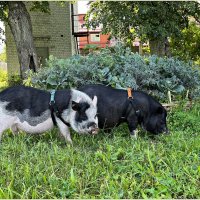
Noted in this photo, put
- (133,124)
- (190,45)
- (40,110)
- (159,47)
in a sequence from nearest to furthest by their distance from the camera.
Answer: (40,110) < (133,124) < (159,47) < (190,45)

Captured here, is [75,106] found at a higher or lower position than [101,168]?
higher

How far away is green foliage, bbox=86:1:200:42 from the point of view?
1375cm

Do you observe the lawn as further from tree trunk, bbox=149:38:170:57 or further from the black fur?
tree trunk, bbox=149:38:170:57

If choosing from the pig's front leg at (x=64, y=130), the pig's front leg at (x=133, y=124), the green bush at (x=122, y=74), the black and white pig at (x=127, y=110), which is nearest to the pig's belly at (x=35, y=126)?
the pig's front leg at (x=64, y=130)

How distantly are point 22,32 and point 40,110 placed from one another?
996 centimetres

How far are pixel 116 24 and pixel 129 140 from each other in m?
10.3

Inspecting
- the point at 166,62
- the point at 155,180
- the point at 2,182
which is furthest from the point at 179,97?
the point at 2,182

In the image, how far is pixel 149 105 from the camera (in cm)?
539

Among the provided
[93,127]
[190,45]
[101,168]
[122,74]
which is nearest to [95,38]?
[190,45]

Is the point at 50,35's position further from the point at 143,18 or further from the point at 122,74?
the point at 122,74

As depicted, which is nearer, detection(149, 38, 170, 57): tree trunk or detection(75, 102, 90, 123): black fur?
detection(75, 102, 90, 123): black fur

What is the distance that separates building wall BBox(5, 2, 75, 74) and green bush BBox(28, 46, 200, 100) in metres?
14.7


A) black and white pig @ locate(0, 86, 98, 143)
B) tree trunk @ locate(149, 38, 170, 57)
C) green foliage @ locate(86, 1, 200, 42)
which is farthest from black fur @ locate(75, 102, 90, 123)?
tree trunk @ locate(149, 38, 170, 57)

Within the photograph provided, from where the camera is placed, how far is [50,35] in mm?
21844
